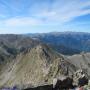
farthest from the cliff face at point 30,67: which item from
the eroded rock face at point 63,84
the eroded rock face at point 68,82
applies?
the eroded rock face at point 63,84

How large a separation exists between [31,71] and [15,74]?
11.3 meters

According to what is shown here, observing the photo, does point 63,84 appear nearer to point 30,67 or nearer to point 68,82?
point 68,82

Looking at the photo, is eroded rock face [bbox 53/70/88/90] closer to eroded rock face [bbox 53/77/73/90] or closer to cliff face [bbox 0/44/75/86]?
eroded rock face [bbox 53/77/73/90]

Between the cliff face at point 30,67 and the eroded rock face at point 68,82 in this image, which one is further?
the cliff face at point 30,67

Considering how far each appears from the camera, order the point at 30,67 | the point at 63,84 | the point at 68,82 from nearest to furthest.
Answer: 1. the point at 63,84
2. the point at 68,82
3. the point at 30,67

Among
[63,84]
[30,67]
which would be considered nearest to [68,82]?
[63,84]

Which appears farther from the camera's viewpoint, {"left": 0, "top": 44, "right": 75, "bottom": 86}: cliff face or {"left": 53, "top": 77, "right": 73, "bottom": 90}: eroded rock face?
{"left": 0, "top": 44, "right": 75, "bottom": 86}: cliff face

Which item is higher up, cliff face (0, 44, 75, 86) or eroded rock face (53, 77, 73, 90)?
eroded rock face (53, 77, 73, 90)

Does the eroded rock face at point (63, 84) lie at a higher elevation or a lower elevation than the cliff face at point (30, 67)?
higher

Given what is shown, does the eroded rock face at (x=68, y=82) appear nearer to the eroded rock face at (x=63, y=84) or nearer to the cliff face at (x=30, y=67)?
the eroded rock face at (x=63, y=84)

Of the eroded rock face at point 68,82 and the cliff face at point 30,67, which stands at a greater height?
the eroded rock face at point 68,82

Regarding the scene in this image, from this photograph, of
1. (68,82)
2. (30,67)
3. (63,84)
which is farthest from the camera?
(30,67)

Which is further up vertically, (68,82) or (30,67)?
(68,82)

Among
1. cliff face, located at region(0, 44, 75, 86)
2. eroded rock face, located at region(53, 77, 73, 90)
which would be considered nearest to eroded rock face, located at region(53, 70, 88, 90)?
eroded rock face, located at region(53, 77, 73, 90)
